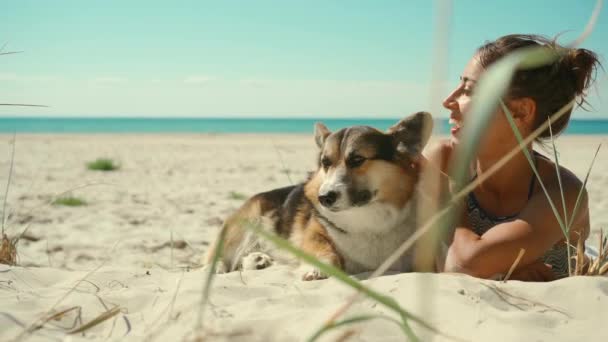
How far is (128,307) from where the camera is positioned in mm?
2336

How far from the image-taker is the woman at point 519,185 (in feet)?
9.09

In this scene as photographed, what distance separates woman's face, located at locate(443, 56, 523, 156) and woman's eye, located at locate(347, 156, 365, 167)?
2.04ft

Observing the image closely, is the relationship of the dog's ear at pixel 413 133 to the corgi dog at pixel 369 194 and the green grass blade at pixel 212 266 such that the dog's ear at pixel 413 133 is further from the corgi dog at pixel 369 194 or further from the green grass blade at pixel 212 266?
the green grass blade at pixel 212 266

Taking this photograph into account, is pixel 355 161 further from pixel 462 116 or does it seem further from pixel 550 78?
pixel 550 78

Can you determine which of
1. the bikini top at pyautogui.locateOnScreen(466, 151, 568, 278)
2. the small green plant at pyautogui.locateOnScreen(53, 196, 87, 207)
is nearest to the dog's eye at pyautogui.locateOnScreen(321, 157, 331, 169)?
the bikini top at pyautogui.locateOnScreen(466, 151, 568, 278)

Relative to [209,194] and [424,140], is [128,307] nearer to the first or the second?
[424,140]

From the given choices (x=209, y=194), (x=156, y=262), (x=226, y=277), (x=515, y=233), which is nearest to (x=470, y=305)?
(x=515, y=233)

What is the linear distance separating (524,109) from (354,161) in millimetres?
1074

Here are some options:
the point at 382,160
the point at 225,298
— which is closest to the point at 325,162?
the point at 382,160

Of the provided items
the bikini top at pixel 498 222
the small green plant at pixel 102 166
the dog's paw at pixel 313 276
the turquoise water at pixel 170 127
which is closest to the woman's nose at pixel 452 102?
the bikini top at pixel 498 222

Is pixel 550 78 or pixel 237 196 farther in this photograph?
pixel 237 196

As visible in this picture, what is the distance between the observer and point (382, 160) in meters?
Result: 3.45

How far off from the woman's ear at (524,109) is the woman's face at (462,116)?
71 millimetres

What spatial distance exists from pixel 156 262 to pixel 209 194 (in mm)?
3649
